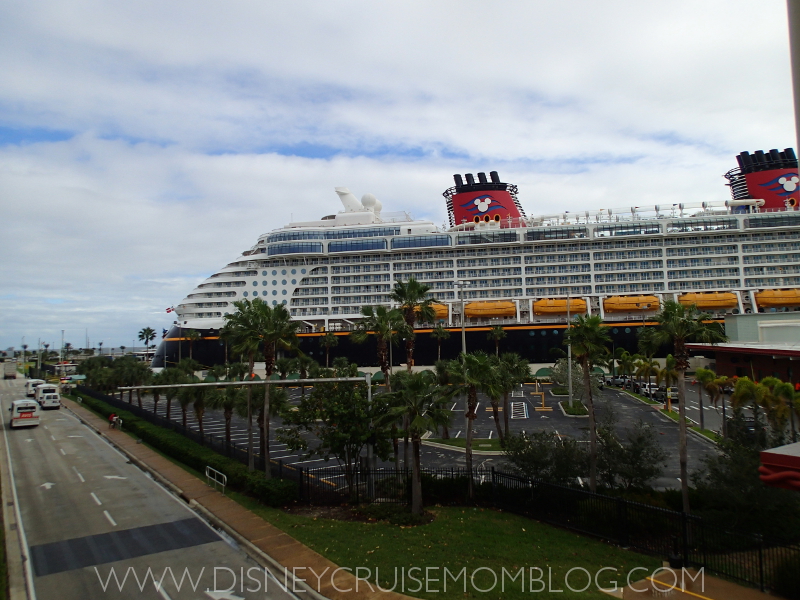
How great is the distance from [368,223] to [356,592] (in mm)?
62251

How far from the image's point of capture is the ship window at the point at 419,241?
6700 cm

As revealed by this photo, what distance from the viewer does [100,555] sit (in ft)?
46.4

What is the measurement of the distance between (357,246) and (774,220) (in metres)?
53.0

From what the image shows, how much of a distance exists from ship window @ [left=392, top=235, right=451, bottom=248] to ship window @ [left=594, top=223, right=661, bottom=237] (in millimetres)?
19950

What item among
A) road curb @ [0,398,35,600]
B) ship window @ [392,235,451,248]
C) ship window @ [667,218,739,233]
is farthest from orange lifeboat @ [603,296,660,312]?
road curb @ [0,398,35,600]

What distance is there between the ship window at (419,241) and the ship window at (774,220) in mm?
37949

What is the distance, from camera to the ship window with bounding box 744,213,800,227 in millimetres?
62531

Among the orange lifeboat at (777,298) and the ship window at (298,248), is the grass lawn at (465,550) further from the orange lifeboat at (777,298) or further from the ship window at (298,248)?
the orange lifeboat at (777,298)

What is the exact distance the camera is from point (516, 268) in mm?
65938

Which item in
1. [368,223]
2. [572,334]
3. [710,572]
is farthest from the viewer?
[368,223]

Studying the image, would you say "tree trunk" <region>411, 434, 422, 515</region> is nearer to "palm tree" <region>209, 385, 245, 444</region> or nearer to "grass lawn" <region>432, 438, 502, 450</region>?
"grass lawn" <region>432, 438, 502, 450</region>

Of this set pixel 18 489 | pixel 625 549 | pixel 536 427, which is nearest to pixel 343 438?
pixel 625 549

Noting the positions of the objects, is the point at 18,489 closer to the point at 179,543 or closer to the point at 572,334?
the point at 179,543

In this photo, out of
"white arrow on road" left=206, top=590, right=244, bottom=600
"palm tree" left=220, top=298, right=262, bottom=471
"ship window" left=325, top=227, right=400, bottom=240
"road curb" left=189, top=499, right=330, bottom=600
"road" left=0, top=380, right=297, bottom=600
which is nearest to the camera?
"white arrow on road" left=206, top=590, right=244, bottom=600
